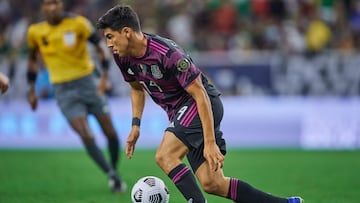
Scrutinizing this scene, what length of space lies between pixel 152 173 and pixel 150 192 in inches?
199

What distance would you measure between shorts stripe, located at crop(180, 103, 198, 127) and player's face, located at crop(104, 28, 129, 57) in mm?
794

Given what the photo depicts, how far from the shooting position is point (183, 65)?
23.2 ft

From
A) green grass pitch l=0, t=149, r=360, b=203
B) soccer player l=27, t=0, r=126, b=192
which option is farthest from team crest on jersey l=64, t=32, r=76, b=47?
green grass pitch l=0, t=149, r=360, b=203

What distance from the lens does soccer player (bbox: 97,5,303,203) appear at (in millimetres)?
7082

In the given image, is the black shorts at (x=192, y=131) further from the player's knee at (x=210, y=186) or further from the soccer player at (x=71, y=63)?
the soccer player at (x=71, y=63)

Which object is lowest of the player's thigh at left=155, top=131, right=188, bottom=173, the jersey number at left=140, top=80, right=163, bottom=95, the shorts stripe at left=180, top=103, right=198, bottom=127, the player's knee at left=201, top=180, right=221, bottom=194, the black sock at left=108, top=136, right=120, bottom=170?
the black sock at left=108, top=136, right=120, bottom=170

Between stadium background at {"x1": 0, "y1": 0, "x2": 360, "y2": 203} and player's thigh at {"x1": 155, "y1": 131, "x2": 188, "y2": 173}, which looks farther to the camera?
stadium background at {"x1": 0, "y1": 0, "x2": 360, "y2": 203}

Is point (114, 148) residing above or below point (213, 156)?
below

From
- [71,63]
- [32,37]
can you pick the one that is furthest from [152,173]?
[32,37]

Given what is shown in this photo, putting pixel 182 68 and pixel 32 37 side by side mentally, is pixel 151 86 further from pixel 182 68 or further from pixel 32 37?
pixel 32 37

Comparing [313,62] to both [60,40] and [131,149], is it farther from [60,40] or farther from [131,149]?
[131,149]

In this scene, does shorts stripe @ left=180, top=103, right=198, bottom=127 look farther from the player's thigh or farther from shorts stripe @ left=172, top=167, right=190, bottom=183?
shorts stripe @ left=172, top=167, right=190, bottom=183

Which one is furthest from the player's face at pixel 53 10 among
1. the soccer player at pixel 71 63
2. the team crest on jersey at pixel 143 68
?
the team crest on jersey at pixel 143 68

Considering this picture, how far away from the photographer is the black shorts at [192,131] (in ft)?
23.9
